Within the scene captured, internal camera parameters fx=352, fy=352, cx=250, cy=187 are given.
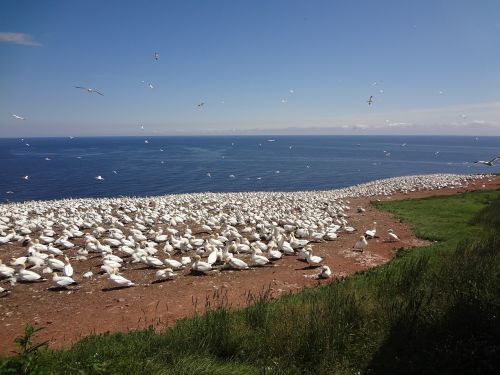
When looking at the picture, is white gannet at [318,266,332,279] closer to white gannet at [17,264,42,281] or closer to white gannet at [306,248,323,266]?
white gannet at [306,248,323,266]

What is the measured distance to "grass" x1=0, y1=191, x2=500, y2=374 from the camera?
529 cm

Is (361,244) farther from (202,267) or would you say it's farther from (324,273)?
(202,267)

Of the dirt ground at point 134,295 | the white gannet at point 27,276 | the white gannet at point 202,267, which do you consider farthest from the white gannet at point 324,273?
the white gannet at point 27,276

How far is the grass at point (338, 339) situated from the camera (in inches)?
208

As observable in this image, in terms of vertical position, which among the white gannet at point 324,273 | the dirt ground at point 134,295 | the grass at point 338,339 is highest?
the grass at point 338,339

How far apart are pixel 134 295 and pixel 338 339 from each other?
6.87 meters

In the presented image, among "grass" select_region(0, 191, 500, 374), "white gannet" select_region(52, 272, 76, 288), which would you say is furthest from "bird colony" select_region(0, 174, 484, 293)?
"grass" select_region(0, 191, 500, 374)

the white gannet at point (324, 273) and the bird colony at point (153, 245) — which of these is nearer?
the white gannet at point (324, 273)

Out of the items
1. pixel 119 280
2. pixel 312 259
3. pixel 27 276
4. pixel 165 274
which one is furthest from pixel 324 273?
pixel 27 276

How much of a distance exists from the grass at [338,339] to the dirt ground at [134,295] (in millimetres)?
974

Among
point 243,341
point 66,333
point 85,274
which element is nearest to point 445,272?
point 243,341

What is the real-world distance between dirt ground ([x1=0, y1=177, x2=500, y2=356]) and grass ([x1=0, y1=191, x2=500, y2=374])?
974 millimetres

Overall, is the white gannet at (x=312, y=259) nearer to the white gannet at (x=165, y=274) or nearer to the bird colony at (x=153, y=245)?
the bird colony at (x=153, y=245)

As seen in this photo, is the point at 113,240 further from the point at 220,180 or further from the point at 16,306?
the point at 220,180
